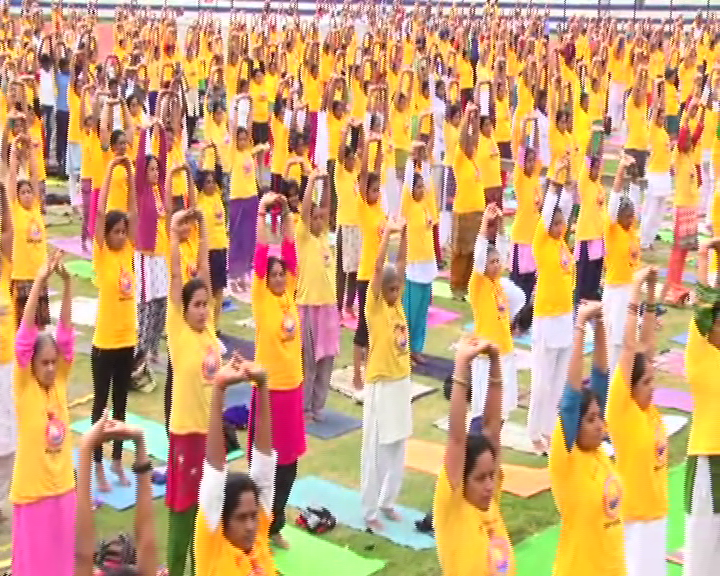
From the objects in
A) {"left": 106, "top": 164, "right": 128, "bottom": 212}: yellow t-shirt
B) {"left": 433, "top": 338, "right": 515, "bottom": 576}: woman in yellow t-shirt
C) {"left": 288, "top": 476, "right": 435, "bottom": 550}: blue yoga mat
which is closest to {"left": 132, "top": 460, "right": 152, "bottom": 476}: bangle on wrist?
{"left": 433, "top": 338, "right": 515, "bottom": 576}: woman in yellow t-shirt

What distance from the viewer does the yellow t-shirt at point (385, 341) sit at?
6781 millimetres

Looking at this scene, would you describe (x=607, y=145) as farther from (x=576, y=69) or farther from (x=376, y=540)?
(x=376, y=540)

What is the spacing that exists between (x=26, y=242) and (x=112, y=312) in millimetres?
1606

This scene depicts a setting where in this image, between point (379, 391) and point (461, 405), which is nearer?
point (461, 405)

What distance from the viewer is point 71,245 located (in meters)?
13.0

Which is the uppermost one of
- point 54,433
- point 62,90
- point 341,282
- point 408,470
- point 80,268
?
point 62,90

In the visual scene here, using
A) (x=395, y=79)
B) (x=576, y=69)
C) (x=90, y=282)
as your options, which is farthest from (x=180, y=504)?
(x=576, y=69)

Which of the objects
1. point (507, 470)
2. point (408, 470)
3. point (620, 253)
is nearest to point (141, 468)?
point (408, 470)

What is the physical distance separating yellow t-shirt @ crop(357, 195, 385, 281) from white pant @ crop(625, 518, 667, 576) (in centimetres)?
413

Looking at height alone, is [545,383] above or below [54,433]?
below

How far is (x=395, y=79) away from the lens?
17.0 meters

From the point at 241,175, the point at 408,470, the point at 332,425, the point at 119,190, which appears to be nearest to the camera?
the point at 408,470

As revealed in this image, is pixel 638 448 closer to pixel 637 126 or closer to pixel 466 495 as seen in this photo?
pixel 466 495

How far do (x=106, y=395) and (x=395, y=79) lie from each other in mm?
10779
